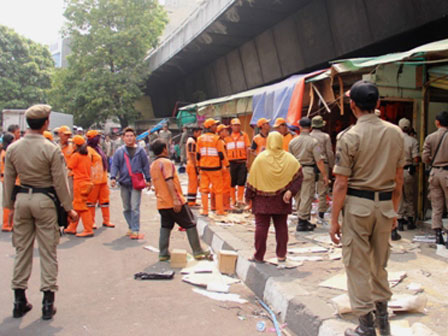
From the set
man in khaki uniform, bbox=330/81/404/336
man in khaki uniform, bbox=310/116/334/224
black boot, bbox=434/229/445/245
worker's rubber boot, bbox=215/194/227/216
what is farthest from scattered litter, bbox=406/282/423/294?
worker's rubber boot, bbox=215/194/227/216

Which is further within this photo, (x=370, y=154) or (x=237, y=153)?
(x=237, y=153)

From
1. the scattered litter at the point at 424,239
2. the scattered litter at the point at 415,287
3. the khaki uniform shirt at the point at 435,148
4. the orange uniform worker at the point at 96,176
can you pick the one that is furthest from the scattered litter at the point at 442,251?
the orange uniform worker at the point at 96,176

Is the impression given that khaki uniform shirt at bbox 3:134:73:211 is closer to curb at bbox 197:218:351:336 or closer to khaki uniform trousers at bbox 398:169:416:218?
curb at bbox 197:218:351:336

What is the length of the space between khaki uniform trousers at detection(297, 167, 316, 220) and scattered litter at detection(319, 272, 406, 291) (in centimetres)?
238

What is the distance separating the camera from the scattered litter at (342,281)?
14.2 feet

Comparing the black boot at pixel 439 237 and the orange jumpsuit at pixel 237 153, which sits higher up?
the orange jumpsuit at pixel 237 153

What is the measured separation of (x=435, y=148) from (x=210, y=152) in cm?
409

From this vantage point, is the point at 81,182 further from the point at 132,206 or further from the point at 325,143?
the point at 325,143

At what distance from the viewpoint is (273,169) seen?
5039 millimetres

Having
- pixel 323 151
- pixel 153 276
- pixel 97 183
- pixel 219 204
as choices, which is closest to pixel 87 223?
pixel 97 183

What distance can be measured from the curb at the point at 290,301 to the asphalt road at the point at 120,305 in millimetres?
165

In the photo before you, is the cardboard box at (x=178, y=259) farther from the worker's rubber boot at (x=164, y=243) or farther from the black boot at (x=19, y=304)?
the black boot at (x=19, y=304)

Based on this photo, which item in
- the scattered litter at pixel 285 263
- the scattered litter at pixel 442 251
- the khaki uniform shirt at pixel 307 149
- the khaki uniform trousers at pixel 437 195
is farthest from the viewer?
the khaki uniform shirt at pixel 307 149

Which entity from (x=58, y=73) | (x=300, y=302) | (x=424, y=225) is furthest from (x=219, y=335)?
(x=58, y=73)
